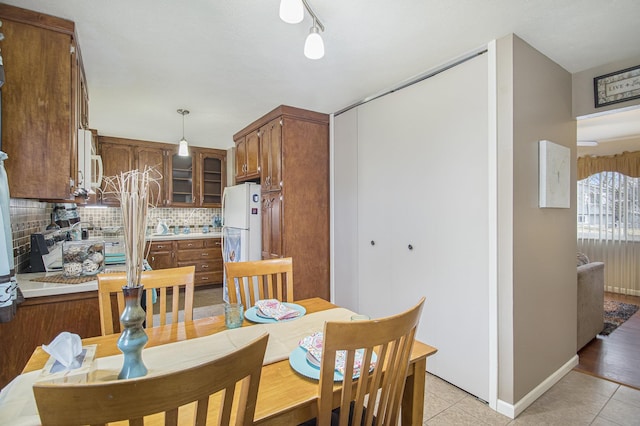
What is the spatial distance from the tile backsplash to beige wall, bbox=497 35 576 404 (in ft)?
7.75

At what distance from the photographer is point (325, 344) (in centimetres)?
77

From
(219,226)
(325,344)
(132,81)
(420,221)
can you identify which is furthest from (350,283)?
(219,226)

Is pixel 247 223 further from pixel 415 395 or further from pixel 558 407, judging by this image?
pixel 558 407

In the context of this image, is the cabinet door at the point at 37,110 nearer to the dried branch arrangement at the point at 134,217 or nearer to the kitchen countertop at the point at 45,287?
the kitchen countertop at the point at 45,287

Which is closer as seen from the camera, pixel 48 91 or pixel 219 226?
pixel 48 91

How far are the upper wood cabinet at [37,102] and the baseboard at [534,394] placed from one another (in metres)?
2.97

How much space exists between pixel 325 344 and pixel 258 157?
312 centimetres

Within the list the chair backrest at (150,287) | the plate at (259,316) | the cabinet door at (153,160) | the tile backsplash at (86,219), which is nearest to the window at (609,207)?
the plate at (259,316)

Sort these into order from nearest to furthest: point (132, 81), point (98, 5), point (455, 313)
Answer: point (98, 5) → point (455, 313) → point (132, 81)

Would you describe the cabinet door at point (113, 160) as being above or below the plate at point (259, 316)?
above

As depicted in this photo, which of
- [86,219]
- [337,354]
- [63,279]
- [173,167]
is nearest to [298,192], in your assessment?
[63,279]

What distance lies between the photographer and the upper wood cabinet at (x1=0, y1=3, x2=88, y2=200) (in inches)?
65.4

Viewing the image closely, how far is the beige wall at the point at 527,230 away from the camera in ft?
6.33

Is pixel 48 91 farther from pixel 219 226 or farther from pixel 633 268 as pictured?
pixel 633 268
